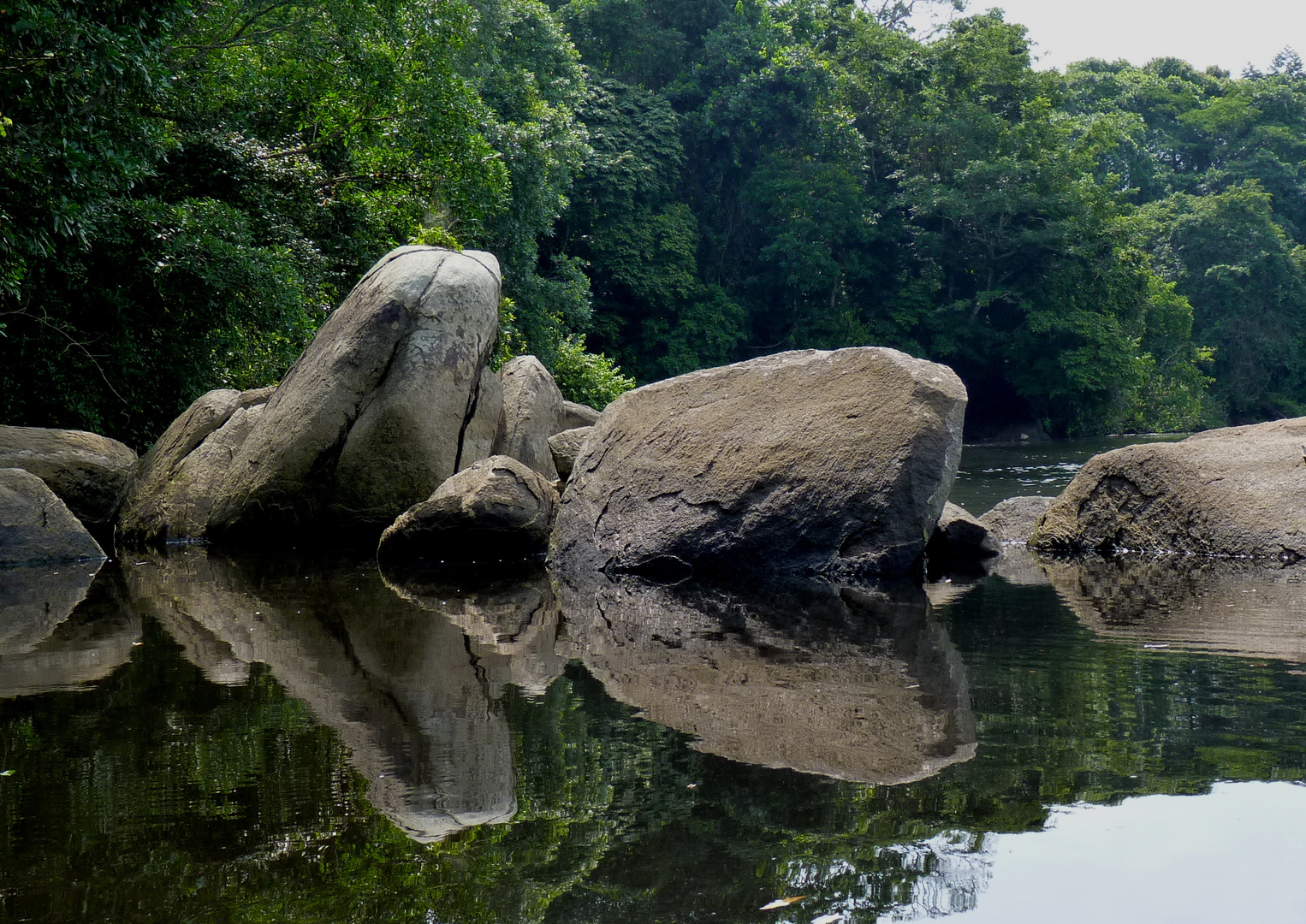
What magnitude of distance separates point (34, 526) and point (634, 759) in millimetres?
7902

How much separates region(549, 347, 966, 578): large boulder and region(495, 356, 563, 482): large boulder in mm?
3142

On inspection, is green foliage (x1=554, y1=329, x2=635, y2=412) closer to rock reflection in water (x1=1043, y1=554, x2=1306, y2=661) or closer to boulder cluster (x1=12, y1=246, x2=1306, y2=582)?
boulder cluster (x1=12, y1=246, x2=1306, y2=582)

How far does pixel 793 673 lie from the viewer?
4.73m

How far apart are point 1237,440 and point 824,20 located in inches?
1239

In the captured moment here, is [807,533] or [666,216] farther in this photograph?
[666,216]

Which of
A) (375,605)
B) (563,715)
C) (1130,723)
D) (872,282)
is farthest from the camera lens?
(872,282)

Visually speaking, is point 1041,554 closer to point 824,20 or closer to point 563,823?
point 563,823

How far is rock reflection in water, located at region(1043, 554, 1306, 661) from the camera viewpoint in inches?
209

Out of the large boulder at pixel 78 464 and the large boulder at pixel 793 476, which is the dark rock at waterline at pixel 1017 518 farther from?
the large boulder at pixel 78 464

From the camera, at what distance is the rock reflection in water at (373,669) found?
321 centimetres

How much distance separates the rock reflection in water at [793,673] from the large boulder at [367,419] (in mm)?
3867

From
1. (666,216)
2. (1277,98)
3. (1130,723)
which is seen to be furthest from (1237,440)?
(1277,98)

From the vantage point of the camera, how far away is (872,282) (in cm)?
3750

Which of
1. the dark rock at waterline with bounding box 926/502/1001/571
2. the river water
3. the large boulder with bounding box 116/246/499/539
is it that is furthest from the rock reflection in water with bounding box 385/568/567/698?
the dark rock at waterline with bounding box 926/502/1001/571
